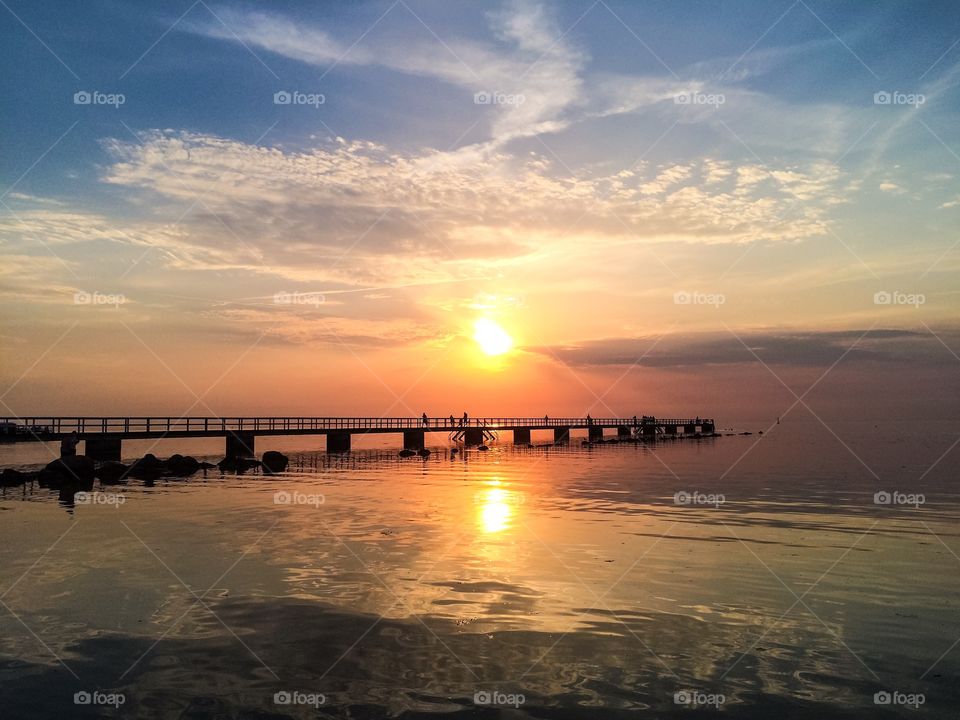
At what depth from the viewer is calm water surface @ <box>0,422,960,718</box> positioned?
873 centimetres

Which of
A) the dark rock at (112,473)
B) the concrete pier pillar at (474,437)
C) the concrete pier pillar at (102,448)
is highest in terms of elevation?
the concrete pier pillar at (102,448)

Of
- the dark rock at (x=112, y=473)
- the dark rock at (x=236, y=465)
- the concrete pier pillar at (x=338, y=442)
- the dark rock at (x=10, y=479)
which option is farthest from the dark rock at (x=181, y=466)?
the concrete pier pillar at (x=338, y=442)

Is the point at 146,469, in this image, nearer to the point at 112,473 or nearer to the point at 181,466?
Result: the point at 181,466

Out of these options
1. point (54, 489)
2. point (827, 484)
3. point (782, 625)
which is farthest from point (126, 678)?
point (827, 484)

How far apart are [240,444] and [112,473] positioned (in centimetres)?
2203

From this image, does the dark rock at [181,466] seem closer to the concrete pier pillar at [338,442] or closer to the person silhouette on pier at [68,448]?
the person silhouette on pier at [68,448]

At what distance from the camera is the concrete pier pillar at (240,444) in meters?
60.8

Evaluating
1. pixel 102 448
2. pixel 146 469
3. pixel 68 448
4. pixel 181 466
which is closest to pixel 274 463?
pixel 181 466

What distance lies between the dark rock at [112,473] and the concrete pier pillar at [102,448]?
440 inches

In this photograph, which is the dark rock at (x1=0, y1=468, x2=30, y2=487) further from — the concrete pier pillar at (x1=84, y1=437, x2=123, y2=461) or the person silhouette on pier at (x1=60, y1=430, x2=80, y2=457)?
the concrete pier pillar at (x1=84, y1=437, x2=123, y2=461)

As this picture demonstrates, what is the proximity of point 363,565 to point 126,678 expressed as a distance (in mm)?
7194

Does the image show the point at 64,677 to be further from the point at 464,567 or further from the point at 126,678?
the point at 464,567

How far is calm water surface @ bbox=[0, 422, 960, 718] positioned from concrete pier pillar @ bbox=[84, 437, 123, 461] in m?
27.0

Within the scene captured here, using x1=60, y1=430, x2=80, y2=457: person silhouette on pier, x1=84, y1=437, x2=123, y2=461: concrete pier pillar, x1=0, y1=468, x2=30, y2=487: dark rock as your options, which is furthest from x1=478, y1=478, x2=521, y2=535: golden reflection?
x1=84, y1=437, x2=123, y2=461: concrete pier pillar
